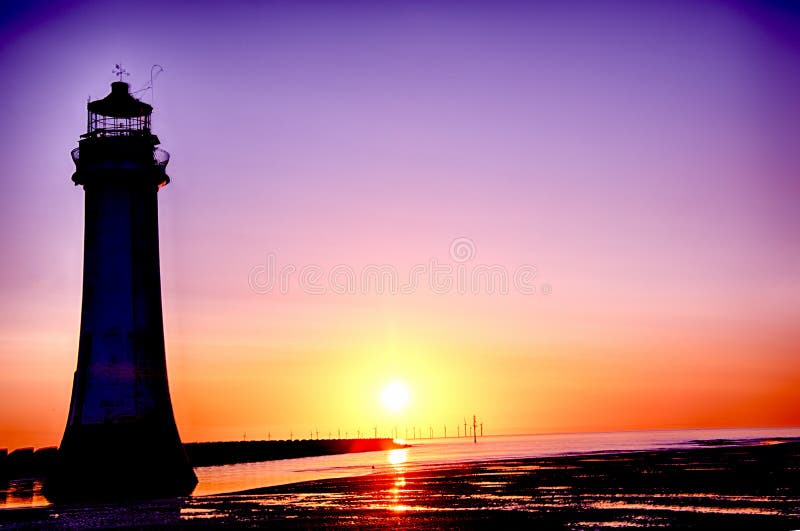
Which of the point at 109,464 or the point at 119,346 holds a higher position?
the point at 119,346

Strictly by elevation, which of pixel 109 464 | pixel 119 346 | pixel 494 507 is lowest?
pixel 494 507

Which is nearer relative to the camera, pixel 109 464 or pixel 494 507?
pixel 494 507

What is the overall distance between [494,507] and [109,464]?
15.4 m

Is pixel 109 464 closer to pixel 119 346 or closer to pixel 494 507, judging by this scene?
pixel 119 346

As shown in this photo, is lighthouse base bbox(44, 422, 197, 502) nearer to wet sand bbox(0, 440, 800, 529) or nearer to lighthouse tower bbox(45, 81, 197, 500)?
lighthouse tower bbox(45, 81, 197, 500)

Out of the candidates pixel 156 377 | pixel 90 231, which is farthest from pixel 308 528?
pixel 90 231

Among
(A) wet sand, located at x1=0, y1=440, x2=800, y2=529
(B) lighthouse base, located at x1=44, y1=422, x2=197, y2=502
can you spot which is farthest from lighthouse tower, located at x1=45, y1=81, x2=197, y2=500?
(A) wet sand, located at x1=0, y1=440, x2=800, y2=529

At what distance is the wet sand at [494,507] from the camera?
22422 mm

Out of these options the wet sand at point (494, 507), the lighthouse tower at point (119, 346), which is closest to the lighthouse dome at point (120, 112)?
the lighthouse tower at point (119, 346)

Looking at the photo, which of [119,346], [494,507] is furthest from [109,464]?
[494,507]

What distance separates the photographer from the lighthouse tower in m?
32.7

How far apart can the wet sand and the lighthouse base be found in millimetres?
1955

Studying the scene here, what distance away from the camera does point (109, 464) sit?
32625 mm

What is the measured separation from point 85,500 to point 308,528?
14187mm
